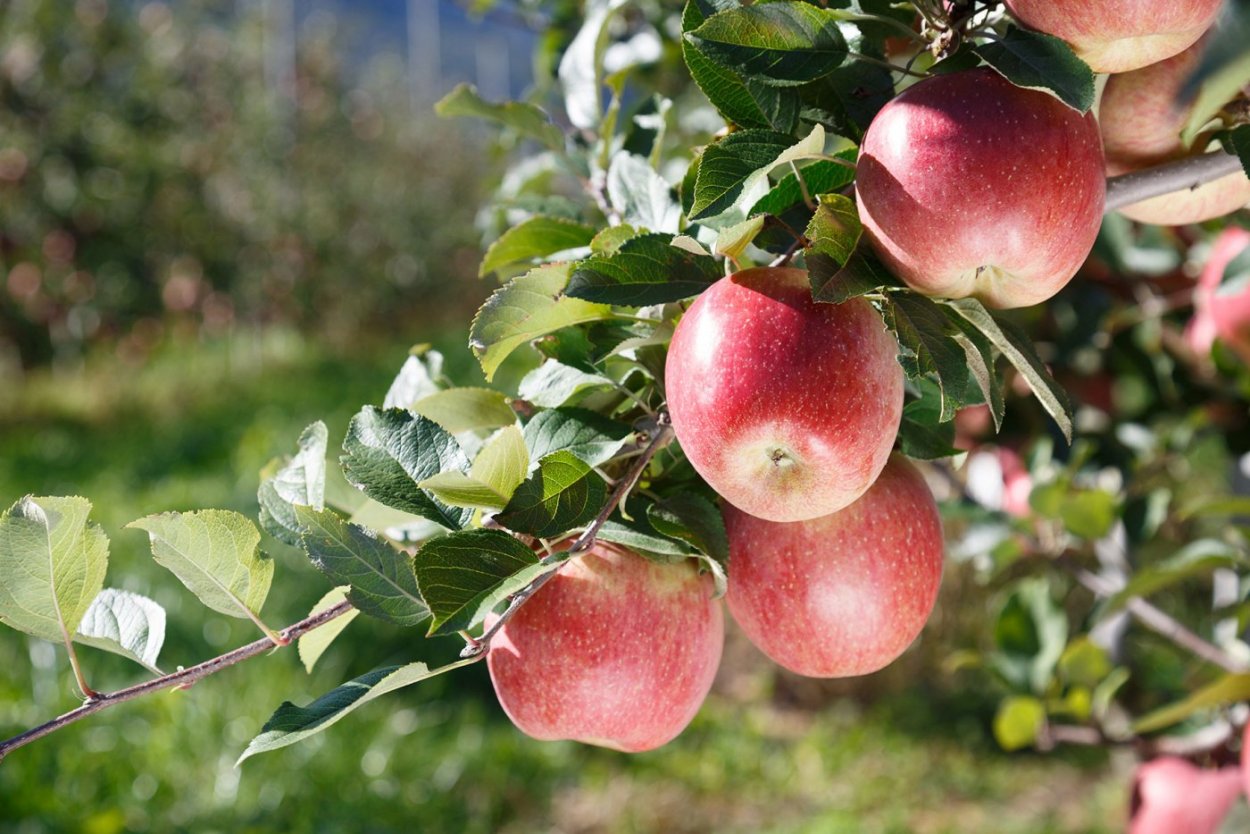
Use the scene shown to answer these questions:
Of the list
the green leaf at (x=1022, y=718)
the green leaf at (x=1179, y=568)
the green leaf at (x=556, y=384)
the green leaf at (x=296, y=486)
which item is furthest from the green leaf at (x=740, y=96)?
the green leaf at (x=1022, y=718)

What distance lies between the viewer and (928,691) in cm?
279

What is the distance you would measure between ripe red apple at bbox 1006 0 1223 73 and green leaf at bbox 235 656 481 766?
0.32 metres

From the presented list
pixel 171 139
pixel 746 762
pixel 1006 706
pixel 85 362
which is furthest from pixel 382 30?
pixel 1006 706

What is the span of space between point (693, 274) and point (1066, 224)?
0.15 metres

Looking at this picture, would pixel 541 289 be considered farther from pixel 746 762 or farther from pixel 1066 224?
pixel 746 762

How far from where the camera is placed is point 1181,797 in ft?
3.15

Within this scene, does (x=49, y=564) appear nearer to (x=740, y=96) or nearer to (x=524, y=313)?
(x=524, y=313)

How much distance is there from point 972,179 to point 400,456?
254 mm

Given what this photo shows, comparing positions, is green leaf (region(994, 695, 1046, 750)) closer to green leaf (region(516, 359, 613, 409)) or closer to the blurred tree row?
green leaf (region(516, 359, 613, 409))

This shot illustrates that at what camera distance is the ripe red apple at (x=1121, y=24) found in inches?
15.4

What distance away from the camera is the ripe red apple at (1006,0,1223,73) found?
0.39 m

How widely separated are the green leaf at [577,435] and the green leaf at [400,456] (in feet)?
0.11

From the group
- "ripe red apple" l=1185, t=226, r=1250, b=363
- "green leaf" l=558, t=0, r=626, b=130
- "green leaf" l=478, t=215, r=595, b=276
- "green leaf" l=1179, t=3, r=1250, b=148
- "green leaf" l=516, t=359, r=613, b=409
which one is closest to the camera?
"green leaf" l=1179, t=3, r=1250, b=148

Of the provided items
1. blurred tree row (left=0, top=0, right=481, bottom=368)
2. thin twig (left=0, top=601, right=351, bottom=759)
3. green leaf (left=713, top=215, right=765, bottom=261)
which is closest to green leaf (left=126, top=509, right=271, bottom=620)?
thin twig (left=0, top=601, right=351, bottom=759)
